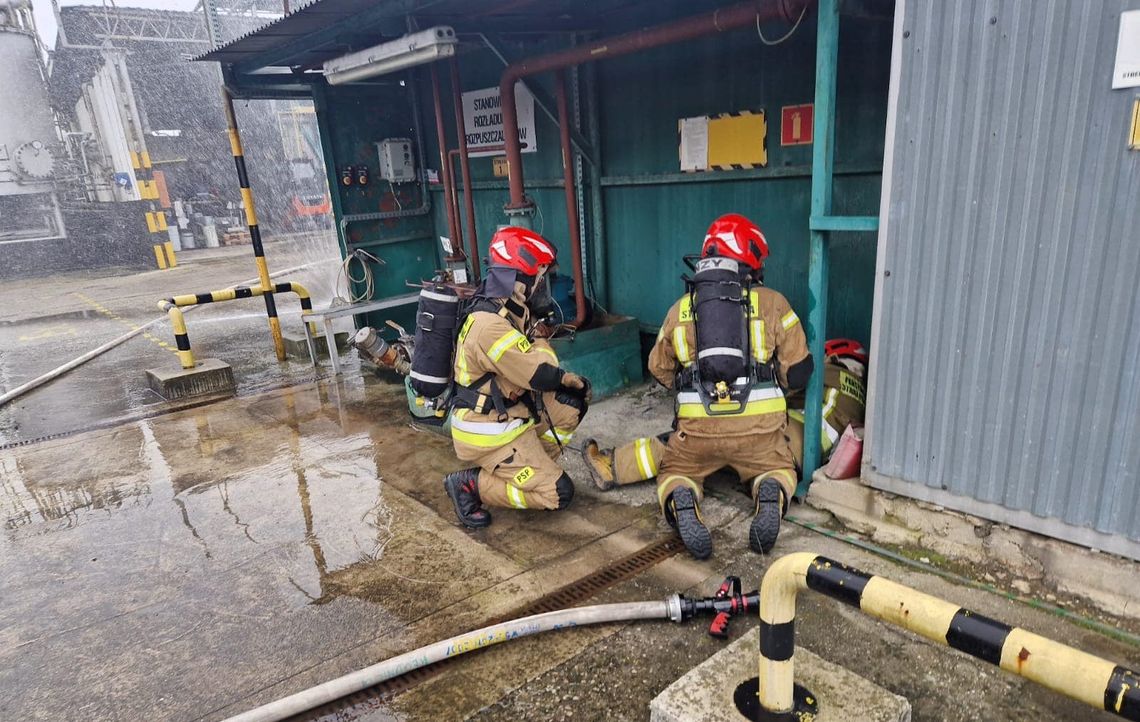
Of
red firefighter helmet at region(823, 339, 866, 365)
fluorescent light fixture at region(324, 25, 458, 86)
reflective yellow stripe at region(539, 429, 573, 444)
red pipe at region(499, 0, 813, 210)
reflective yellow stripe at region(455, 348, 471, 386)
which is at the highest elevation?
fluorescent light fixture at region(324, 25, 458, 86)

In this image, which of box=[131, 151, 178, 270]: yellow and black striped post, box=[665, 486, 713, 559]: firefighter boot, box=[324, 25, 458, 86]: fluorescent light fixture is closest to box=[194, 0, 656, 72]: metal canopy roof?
box=[324, 25, 458, 86]: fluorescent light fixture

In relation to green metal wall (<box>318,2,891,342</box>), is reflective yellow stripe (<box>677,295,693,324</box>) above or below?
below

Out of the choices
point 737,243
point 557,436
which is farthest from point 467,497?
point 737,243

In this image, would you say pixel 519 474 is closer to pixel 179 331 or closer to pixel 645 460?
pixel 645 460

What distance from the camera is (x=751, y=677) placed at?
223cm

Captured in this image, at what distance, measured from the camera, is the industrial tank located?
19453 millimetres

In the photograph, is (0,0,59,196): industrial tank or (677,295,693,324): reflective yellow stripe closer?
(677,295,693,324): reflective yellow stripe

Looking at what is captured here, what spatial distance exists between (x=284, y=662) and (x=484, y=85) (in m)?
5.53

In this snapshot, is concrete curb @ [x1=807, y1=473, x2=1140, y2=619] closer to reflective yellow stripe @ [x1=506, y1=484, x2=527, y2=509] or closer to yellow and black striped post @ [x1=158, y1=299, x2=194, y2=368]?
reflective yellow stripe @ [x1=506, y1=484, x2=527, y2=509]

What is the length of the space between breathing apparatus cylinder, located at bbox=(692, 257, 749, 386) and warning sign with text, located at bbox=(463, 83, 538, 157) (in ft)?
11.5

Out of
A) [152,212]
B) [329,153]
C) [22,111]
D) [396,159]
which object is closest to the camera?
[329,153]

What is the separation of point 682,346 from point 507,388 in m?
0.96

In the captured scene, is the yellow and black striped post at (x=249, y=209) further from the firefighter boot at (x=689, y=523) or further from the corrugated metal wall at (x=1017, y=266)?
the corrugated metal wall at (x=1017, y=266)

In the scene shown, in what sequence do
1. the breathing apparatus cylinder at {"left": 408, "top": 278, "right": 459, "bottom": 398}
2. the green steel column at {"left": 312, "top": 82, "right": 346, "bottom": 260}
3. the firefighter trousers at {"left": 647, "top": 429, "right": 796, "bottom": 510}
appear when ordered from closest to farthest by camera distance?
1. the firefighter trousers at {"left": 647, "top": 429, "right": 796, "bottom": 510}
2. the breathing apparatus cylinder at {"left": 408, "top": 278, "right": 459, "bottom": 398}
3. the green steel column at {"left": 312, "top": 82, "right": 346, "bottom": 260}
